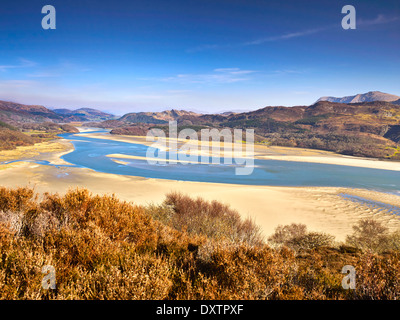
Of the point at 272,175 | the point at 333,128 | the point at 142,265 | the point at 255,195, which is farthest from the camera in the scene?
the point at 333,128

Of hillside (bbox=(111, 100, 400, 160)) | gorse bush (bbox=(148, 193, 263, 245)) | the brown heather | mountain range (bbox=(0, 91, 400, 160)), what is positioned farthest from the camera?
mountain range (bbox=(0, 91, 400, 160))

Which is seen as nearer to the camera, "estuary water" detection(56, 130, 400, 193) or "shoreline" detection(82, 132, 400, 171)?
"estuary water" detection(56, 130, 400, 193)

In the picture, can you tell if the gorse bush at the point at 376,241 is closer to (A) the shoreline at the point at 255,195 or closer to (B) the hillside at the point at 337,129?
(A) the shoreline at the point at 255,195

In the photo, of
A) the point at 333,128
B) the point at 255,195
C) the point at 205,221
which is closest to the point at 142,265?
the point at 205,221

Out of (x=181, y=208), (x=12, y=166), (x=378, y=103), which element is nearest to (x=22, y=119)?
(x=12, y=166)

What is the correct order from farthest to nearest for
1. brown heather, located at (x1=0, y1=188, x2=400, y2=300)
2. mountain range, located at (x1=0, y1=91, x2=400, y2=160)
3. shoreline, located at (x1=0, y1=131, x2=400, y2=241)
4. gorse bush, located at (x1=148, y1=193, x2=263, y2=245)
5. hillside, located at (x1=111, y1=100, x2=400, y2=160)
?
mountain range, located at (x1=0, y1=91, x2=400, y2=160)
hillside, located at (x1=111, y1=100, x2=400, y2=160)
shoreline, located at (x1=0, y1=131, x2=400, y2=241)
gorse bush, located at (x1=148, y1=193, x2=263, y2=245)
brown heather, located at (x1=0, y1=188, x2=400, y2=300)

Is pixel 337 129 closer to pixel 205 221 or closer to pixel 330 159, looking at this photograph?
pixel 330 159

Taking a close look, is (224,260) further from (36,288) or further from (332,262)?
(332,262)

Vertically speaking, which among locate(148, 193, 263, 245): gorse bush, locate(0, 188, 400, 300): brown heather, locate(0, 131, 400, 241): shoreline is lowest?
locate(0, 131, 400, 241): shoreline

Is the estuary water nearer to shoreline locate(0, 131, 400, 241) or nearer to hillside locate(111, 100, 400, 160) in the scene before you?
shoreline locate(0, 131, 400, 241)

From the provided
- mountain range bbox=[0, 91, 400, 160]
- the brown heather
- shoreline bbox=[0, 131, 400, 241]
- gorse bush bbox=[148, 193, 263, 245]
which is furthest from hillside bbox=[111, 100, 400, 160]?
the brown heather
